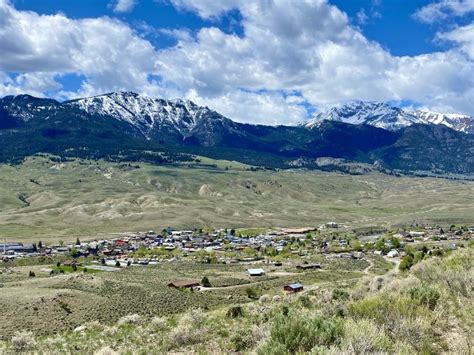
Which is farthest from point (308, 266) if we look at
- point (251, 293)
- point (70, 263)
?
point (70, 263)

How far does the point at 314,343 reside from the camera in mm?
11617

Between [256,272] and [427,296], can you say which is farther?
[256,272]

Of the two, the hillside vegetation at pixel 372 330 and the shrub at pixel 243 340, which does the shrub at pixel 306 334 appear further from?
the shrub at pixel 243 340

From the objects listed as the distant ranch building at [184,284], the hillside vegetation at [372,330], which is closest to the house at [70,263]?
the distant ranch building at [184,284]

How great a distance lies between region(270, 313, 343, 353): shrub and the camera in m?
11.6

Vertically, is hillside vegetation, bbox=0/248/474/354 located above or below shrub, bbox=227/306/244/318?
above

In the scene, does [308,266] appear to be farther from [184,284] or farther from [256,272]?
[184,284]

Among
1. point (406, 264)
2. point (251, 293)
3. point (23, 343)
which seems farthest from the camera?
point (406, 264)

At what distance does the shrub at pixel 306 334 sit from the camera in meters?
11.6

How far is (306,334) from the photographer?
1173cm

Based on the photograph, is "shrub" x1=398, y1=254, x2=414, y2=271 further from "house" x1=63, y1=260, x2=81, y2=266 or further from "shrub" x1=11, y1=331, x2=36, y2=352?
"house" x1=63, y1=260, x2=81, y2=266

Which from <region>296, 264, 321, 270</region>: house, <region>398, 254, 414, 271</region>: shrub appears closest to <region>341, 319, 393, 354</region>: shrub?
<region>398, 254, 414, 271</region>: shrub

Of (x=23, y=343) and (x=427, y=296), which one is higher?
(x=427, y=296)

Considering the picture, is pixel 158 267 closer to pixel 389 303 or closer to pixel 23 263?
pixel 23 263
